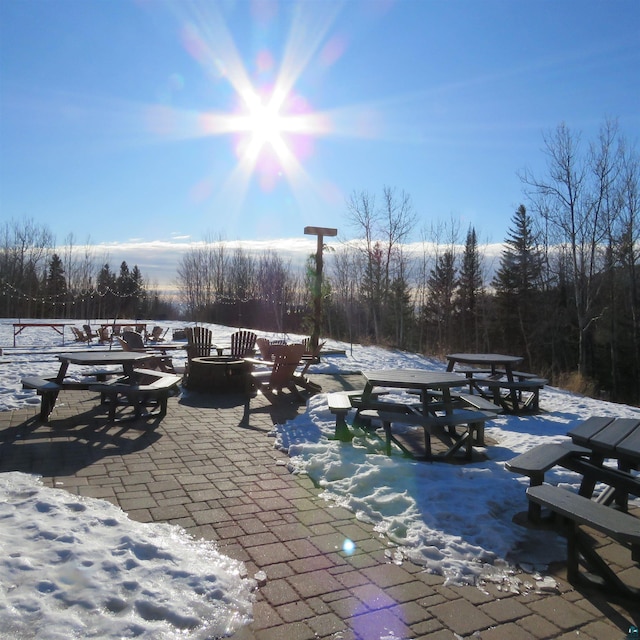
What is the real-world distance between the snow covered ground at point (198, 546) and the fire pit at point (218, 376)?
3.33 meters

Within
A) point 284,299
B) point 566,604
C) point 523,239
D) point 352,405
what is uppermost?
point 523,239

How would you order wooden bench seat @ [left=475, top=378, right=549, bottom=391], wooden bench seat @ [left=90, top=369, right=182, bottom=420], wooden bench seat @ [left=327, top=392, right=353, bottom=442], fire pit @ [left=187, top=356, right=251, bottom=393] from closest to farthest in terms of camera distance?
wooden bench seat @ [left=327, top=392, right=353, bottom=442]
wooden bench seat @ [left=90, top=369, right=182, bottom=420]
wooden bench seat @ [left=475, top=378, right=549, bottom=391]
fire pit @ [left=187, top=356, right=251, bottom=393]

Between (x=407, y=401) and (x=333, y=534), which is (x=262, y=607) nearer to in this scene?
(x=333, y=534)

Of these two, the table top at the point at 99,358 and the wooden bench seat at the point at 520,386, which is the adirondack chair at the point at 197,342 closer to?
the table top at the point at 99,358

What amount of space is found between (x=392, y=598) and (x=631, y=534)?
1.12m

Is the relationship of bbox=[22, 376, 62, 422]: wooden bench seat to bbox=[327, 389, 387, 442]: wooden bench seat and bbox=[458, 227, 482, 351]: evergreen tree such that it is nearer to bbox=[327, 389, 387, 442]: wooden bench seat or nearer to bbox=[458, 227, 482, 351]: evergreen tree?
bbox=[327, 389, 387, 442]: wooden bench seat

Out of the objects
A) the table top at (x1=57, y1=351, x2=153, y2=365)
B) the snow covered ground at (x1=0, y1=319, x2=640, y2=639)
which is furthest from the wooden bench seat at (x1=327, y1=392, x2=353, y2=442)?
the table top at (x1=57, y1=351, x2=153, y2=365)

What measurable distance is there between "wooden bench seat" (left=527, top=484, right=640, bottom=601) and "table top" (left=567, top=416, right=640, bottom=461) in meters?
0.72

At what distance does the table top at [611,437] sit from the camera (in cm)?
328

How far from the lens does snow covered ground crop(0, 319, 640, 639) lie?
7.15 feet

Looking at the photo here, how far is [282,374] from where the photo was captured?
25.9 ft

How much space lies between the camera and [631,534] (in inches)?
89.4

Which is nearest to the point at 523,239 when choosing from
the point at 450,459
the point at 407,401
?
the point at 407,401

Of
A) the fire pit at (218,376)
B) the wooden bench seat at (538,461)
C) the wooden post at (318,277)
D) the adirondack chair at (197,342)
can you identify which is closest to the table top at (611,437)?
the wooden bench seat at (538,461)
